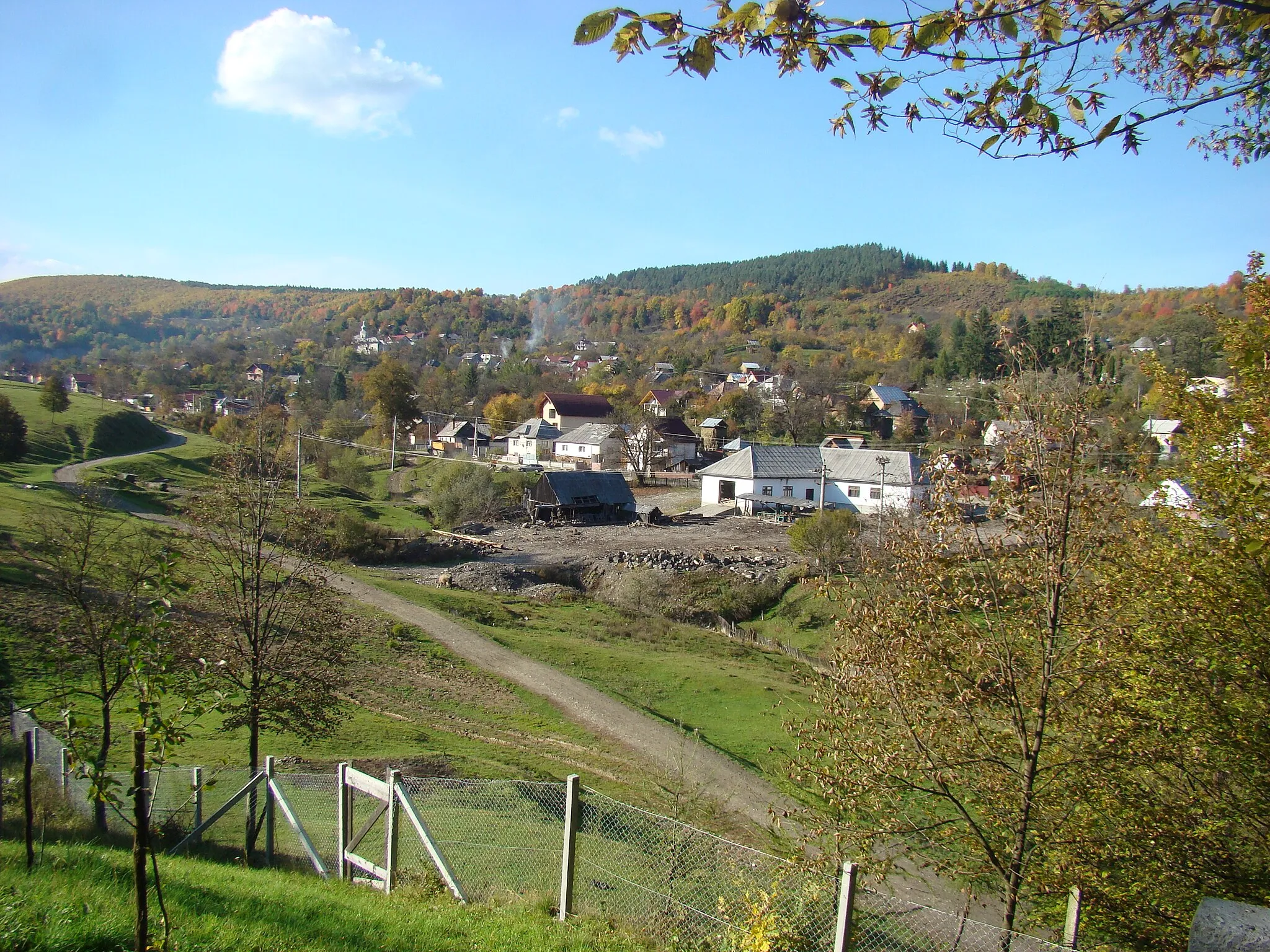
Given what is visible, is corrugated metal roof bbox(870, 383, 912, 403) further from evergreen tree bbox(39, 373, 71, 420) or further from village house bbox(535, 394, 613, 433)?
evergreen tree bbox(39, 373, 71, 420)

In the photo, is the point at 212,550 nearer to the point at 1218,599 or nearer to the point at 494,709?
the point at 494,709

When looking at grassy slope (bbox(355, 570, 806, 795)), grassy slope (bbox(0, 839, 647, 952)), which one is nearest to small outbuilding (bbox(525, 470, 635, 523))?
grassy slope (bbox(355, 570, 806, 795))

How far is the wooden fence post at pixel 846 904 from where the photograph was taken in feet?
16.8

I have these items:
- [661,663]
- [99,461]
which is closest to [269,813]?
[661,663]

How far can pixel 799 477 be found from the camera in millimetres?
53969

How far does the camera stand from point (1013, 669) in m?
6.07

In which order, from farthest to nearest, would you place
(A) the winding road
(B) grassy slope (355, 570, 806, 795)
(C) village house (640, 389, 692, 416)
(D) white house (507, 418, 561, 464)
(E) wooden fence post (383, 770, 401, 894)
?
(C) village house (640, 389, 692, 416) → (D) white house (507, 418, 561, 464) → (B) grassy slope (355, 570, 806, 795) → (A) the winding road → (E) wooden fence post (383, 770, 401, 894)

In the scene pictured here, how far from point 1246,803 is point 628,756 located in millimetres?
12125

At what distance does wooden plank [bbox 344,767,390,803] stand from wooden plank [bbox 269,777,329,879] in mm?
764

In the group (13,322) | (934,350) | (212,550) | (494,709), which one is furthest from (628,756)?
(13,322)

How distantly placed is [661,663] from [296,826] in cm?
1671

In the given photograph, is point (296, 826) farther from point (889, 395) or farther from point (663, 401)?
point (663, 401)

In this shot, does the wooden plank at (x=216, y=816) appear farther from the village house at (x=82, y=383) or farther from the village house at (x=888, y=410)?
the village house at (x=82, y=383)

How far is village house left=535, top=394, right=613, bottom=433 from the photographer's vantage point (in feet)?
287
